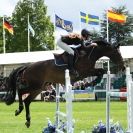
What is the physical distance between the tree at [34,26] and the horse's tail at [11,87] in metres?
54.0

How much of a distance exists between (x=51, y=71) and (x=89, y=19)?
23.7 m

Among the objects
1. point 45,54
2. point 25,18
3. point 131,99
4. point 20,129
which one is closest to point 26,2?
point 25,18

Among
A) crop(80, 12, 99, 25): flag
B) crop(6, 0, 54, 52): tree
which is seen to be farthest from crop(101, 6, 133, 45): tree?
crop(80, 12, 99, 25): flag

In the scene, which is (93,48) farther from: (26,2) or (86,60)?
(26,2)

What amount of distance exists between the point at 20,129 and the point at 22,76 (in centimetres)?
233

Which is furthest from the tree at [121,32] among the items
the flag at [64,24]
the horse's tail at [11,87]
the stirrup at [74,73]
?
the stirrup at [74,73]

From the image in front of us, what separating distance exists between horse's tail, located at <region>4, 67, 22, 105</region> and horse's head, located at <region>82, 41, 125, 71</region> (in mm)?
2070

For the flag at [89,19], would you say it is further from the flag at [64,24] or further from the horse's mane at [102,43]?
the horse's mane at [102,43]

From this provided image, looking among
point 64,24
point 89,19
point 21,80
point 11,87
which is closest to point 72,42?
point 21,80

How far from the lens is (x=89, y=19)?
1332 inches

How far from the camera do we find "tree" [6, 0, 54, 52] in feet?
218

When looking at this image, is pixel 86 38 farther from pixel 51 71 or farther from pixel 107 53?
pixel 51 71

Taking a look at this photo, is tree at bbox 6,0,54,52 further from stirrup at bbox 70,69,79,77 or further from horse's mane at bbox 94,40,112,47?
stirrup at bbox 70,69,79,77

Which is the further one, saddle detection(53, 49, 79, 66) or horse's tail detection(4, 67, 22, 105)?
horse's tail detection(4, 67, 22, 105)
